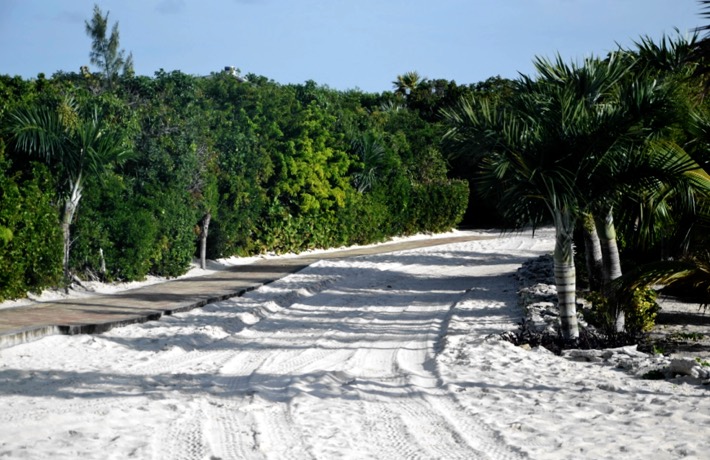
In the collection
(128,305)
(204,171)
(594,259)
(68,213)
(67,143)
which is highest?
(67,143)

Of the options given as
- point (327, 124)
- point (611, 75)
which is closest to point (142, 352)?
point (611, 75)

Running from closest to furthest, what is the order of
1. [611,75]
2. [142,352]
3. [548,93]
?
[142,352] → [548,93] → [611,75]

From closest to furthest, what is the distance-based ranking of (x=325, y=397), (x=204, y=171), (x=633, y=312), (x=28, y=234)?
(x=325, y=397) → (x=28, y=234) → (x=633, y=312) → (x=204, y=171)

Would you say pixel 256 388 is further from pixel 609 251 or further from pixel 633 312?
pixel 633 312

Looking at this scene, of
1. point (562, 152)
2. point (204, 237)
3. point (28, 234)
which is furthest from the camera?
point (204, 237)

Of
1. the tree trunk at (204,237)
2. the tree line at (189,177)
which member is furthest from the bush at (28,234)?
the tree trunk at (204,237)

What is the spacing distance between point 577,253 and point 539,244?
16.4 m

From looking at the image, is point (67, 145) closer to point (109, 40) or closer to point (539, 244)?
point (539, 244)

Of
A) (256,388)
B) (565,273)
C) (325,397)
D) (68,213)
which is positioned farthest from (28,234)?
(565,273)

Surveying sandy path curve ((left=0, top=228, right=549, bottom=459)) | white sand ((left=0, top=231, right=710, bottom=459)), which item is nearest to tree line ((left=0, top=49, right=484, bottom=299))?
sandy path curve ((left=0, top=228, right=549, bottom=459))

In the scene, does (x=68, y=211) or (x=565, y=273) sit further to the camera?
(x=68, y=211)

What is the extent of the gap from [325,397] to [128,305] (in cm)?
738

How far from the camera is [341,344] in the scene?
11.5 metres

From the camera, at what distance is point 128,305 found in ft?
47.1
